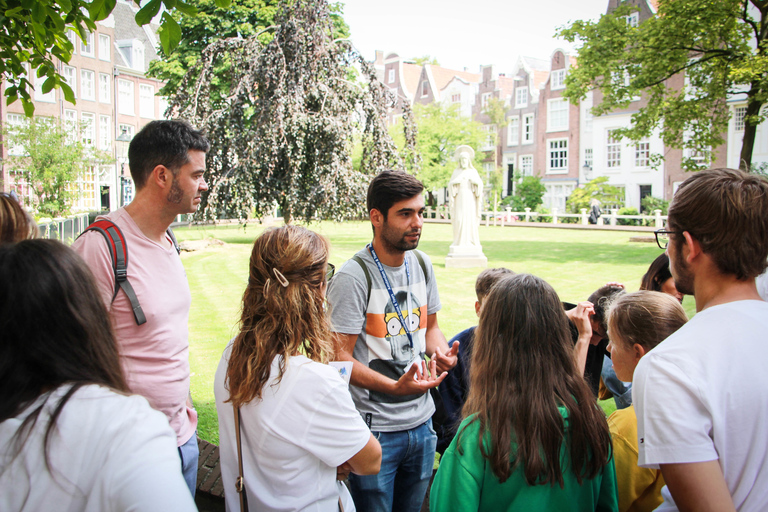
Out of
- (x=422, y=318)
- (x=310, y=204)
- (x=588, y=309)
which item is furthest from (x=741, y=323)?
(x=310, y=204)

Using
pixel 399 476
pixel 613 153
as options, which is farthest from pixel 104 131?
pixel 399 476

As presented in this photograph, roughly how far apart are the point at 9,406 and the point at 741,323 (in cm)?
156

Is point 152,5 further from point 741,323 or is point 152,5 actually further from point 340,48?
point 340,48

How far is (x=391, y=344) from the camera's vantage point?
2416mm

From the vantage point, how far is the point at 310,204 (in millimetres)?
16875

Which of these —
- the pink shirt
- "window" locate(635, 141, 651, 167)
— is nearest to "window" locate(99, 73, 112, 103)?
"window" locate(635, 141, 651, 167)

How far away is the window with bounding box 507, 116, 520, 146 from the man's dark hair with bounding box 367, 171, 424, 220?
4506 centimetres

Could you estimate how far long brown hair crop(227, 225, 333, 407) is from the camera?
5.29 feet

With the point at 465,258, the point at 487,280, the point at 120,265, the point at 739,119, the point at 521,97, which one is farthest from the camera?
the point at 521,97

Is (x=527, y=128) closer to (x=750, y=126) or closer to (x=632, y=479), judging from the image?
(x=750, y=126)

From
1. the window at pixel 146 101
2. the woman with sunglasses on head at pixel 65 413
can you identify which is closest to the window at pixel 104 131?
the window at pixel 146 101

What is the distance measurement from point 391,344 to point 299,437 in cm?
92

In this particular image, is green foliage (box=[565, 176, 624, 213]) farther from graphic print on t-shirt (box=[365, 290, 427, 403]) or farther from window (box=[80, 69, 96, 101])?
window (box=[80, 69, 96, 101])

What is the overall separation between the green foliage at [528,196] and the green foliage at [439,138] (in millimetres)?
3964
